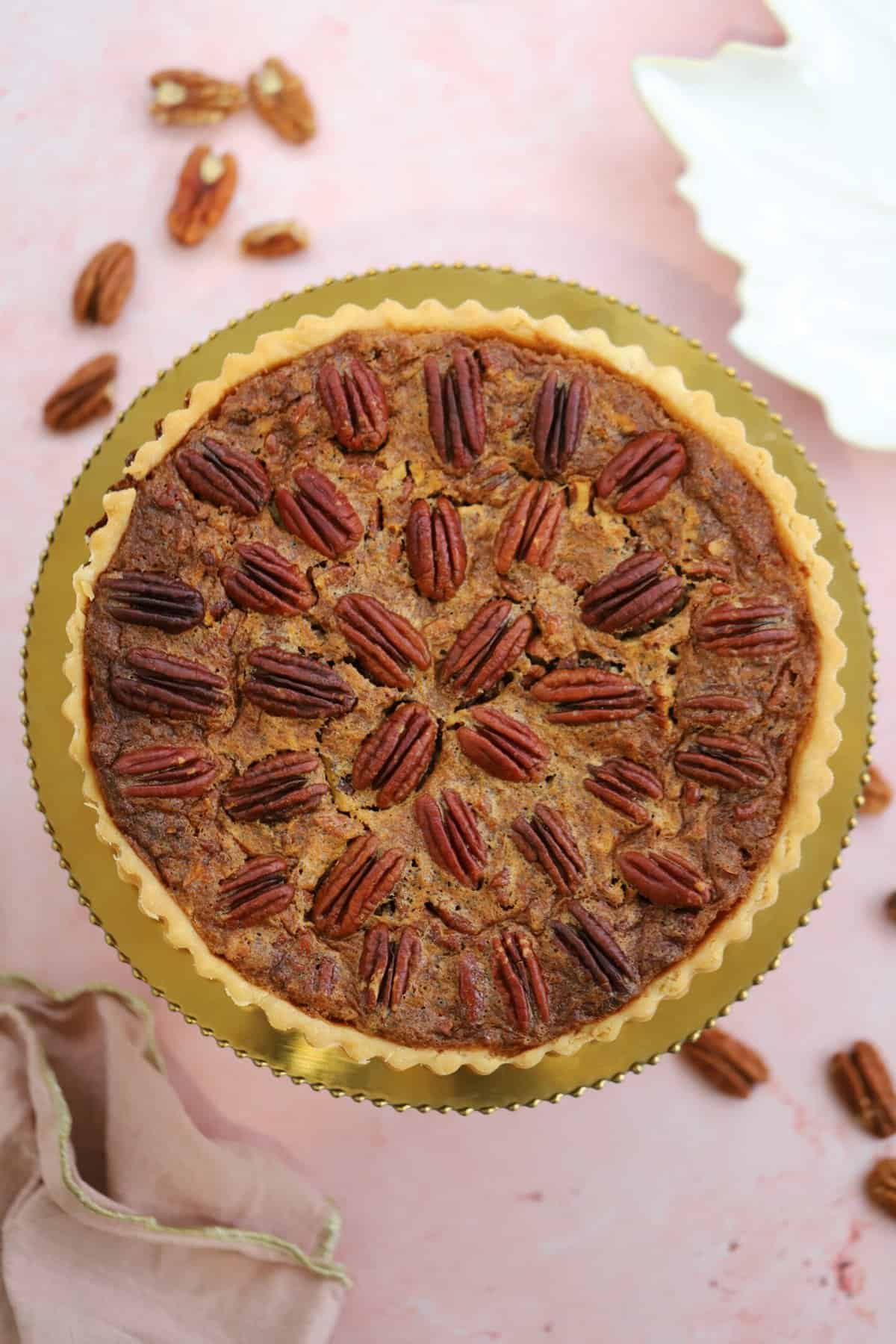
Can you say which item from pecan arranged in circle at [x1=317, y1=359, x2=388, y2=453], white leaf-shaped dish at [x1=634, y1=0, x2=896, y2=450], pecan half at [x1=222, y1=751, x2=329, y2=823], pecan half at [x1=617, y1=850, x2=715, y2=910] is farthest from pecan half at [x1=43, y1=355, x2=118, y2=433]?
pecan half at [x1=617, y1=850, x2=715, y2=910]

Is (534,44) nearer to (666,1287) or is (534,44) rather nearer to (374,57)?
(374,57)

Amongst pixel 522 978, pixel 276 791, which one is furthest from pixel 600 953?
pixel 276 791

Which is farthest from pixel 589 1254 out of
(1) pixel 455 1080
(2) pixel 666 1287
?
(1) pixel 455 1080

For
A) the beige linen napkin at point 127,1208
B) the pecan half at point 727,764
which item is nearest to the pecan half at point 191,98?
the pecan half at point 727,764

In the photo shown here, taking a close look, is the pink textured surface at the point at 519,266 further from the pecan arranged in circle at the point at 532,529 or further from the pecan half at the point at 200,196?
the pecan arranged in circle at the point at 532,529

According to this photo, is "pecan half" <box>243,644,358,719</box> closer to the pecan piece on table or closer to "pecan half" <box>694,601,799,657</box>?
"pecan half" <box>694,601,799,657</box>

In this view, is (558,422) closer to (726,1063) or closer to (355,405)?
(355,405)
